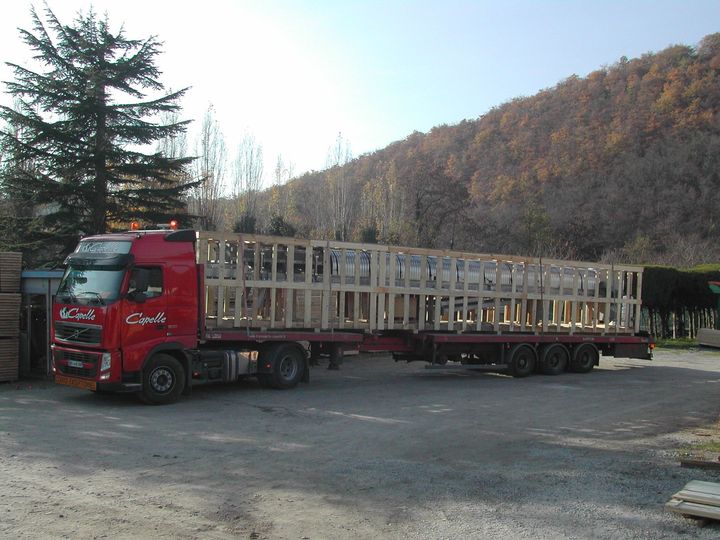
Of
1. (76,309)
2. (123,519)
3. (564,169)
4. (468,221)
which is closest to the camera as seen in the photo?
(123,519)

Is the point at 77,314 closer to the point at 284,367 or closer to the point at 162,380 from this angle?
the point at 162,380

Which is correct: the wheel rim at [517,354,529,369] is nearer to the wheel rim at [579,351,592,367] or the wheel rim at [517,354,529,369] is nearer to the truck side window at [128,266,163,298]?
the wheel rim at [579,351,592,367]

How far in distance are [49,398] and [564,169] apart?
6027 centimetres

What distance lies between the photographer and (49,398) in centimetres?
1228

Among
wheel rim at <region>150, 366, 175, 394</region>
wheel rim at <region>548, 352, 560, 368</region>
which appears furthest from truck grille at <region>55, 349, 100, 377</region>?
wheel rim at <region>548, 352, 560, 368</region>

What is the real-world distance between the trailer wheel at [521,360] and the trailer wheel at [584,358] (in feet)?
5.41

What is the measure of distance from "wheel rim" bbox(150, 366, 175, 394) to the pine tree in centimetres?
875

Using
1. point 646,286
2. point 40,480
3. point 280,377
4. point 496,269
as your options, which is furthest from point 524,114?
point 40,480

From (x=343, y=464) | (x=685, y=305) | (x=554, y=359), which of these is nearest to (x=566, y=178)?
(x=685, y=305)

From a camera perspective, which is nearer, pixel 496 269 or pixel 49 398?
pixel 49 398

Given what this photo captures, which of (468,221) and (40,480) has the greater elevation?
(468,221)

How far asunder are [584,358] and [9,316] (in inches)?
589

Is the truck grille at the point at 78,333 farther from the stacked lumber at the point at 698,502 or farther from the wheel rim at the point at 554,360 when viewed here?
the wheel rim at the point at 554,360

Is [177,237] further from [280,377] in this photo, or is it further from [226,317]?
[280,377]
